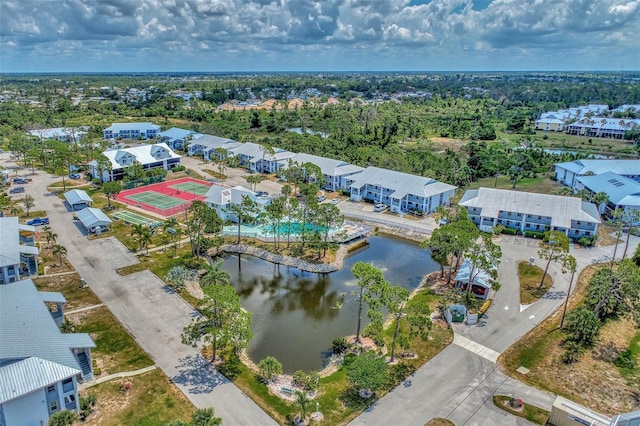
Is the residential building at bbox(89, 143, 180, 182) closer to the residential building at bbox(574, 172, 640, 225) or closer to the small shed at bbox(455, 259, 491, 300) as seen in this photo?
the small shed at bbox(455, 259, 491, 300)

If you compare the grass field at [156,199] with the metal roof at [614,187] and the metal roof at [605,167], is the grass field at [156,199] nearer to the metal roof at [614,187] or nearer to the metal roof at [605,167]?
the metal roof at [614,187]

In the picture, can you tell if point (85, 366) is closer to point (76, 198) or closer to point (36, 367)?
point (36, 367)

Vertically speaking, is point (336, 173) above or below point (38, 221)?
above

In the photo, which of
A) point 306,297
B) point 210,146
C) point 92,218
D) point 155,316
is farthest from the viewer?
point 210,146

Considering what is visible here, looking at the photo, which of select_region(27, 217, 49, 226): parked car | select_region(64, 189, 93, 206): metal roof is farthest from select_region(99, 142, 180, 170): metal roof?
select_region(27, 217, 49, 226): parked car

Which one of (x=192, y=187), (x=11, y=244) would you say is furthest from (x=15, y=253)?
(x=192, y=187)

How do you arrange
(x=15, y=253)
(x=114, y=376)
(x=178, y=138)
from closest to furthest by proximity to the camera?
1. (x=114, y=376)
2. (x=15, y=253)
3. (x=178, y=138)
